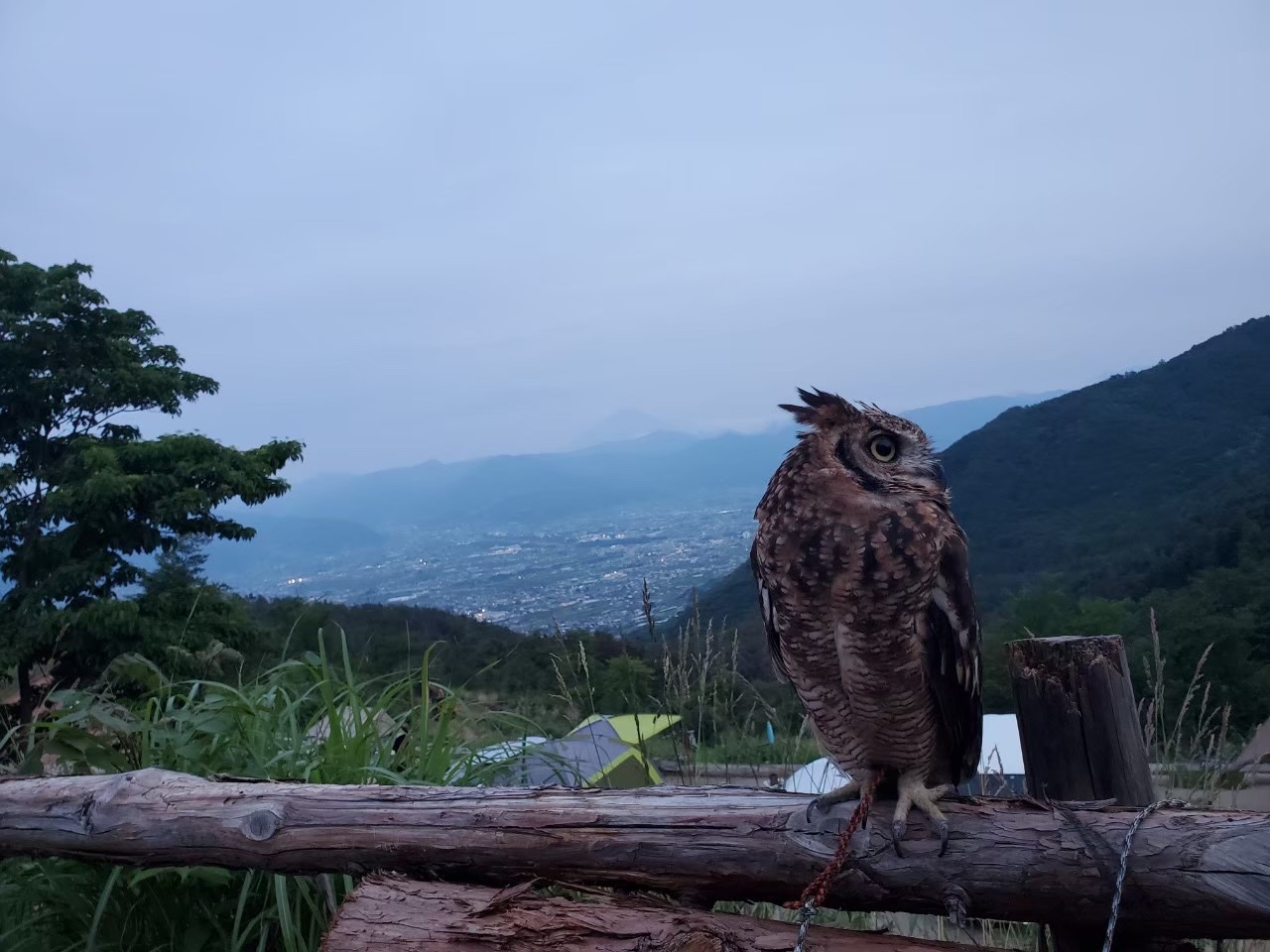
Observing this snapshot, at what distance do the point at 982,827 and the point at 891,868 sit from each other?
0.20 m

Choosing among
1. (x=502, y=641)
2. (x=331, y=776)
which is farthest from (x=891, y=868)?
(x=502, y=641)

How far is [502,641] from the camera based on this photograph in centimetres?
630

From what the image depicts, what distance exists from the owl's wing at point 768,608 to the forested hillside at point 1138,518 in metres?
1.82

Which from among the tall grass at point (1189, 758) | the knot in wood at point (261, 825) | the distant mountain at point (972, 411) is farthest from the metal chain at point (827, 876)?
the distant mountain at point (972, 411)

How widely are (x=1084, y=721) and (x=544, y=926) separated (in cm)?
119

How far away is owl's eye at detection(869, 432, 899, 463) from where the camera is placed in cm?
185

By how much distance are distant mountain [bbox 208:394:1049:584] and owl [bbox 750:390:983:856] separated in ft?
18.6

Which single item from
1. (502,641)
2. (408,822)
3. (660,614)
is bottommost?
(502,641)

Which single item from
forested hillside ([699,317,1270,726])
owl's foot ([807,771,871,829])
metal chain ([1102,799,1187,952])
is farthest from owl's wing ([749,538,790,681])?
forested hillside ([699,317,1270,726])

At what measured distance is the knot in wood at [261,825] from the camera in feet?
6.51

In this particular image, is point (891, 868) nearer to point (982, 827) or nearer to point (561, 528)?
point (982, 827)

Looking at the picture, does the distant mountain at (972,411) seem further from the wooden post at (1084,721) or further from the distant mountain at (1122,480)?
the wooden post at (1084,721)

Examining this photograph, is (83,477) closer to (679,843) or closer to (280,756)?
(280,756)

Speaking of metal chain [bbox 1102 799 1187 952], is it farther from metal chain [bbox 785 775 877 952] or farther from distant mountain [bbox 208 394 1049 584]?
distant mountain [bbox 208 394 1049 584]
